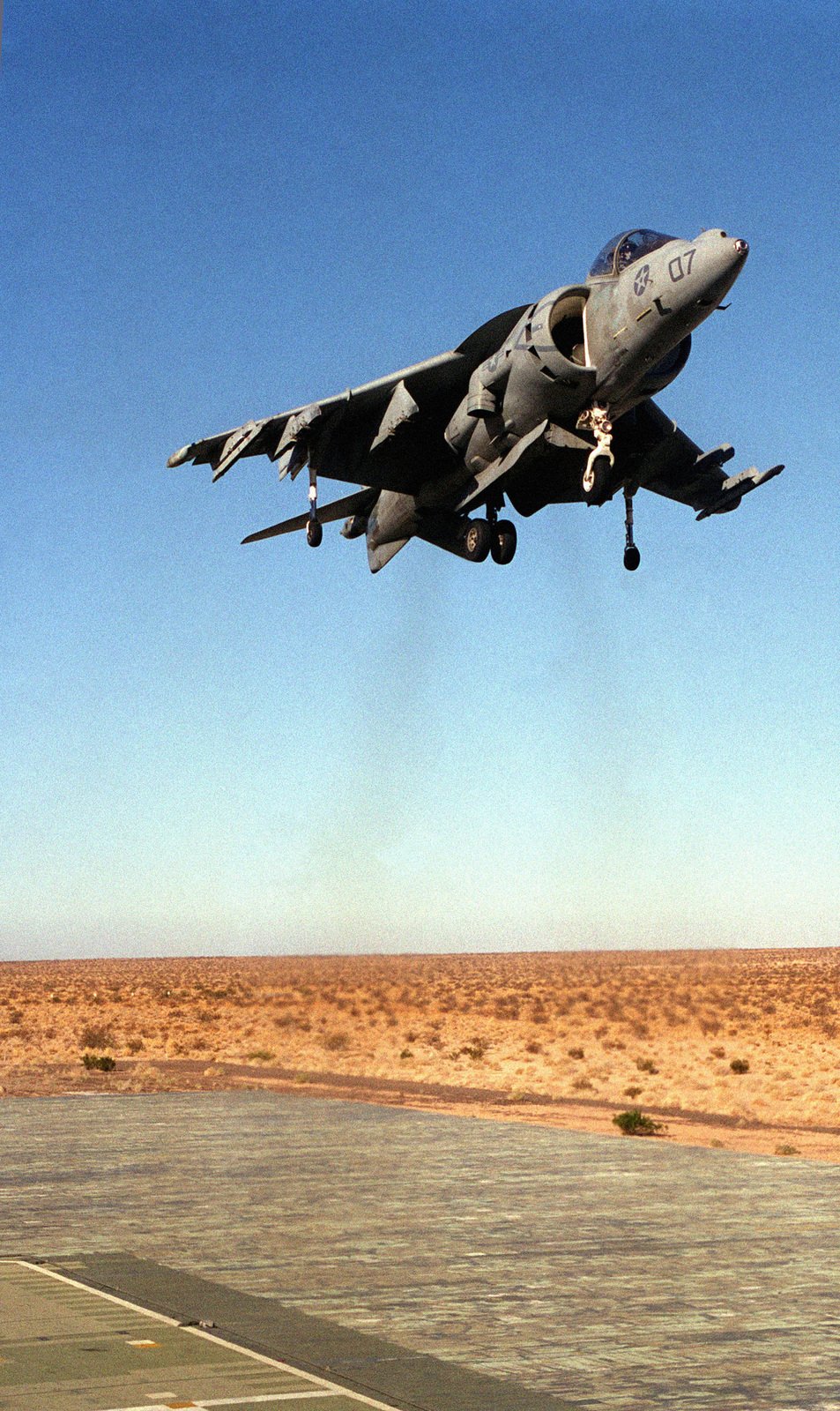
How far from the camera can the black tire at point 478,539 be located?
71.9ft

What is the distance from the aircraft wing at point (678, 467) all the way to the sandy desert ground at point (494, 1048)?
764cm

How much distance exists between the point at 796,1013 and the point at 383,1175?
49.1 metres

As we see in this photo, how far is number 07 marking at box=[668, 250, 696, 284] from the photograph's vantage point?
17.7m

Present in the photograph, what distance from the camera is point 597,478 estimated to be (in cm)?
1903

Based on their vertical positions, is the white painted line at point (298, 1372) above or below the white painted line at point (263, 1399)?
below

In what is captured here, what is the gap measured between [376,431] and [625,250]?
18.6ft

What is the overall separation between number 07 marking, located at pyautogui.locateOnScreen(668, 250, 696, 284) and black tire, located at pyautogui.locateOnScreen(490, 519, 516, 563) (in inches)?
199

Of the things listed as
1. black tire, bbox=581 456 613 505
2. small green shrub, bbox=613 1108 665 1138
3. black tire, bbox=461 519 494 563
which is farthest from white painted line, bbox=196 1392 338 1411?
small green shrub, bbox=613 1108 665 1138

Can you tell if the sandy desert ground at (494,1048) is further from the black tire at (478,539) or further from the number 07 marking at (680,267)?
the number 07 marking at (680,267)

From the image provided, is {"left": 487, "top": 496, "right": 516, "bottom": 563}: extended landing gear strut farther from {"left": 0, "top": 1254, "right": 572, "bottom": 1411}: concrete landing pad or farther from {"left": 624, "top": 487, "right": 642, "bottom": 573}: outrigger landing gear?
{"left": 0, "top": 1254, "right": 572, "bottom": 1411}: concrete landing pad

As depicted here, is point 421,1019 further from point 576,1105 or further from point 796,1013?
point 576,1105

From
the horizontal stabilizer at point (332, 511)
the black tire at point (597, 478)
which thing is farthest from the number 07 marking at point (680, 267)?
the horizontal stabilizer at point (332, 511)

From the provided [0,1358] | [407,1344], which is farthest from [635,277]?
[0,1358]

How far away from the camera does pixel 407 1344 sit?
12.2 m
